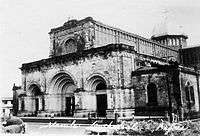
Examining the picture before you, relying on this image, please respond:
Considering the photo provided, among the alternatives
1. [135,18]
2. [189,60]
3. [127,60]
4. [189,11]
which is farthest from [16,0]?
[189,60]

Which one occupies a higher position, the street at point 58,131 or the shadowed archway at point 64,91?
the shadowed archway at point 64,91

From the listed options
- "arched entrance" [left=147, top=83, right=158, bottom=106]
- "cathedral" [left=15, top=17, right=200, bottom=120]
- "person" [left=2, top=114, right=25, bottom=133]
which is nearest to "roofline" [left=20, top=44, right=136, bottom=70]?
"cathedral" [left=15, top=17, right=200, bottom=120]

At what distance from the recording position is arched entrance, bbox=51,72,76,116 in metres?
23.8

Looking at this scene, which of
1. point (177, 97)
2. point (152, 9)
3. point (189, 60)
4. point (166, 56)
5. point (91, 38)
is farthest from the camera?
point (166, 56)

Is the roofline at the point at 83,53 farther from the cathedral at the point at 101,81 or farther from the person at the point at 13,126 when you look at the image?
the person at the point at 13,126

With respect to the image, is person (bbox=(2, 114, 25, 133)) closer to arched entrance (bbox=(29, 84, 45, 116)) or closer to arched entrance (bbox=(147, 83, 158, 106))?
arched entrance (bbox=(147, 83, 158, 106))

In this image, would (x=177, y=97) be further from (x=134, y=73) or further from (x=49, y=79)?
(x=49, y=79)

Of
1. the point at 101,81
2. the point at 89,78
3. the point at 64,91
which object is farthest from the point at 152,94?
the point at 64,91

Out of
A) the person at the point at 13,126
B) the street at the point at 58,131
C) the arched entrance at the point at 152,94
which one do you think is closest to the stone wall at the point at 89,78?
the arched entrance at the point at 152,94

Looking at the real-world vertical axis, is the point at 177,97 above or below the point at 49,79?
below

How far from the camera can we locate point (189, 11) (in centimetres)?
1083

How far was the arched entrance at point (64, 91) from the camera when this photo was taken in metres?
23.8

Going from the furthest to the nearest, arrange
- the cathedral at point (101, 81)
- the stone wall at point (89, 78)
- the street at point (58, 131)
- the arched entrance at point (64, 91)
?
the arched entrance at point (64, 91), the stone wall at point (89, 78), the cathedral at point (101, 81), the street at point (58, 131)

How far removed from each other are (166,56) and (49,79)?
46.9 ft
